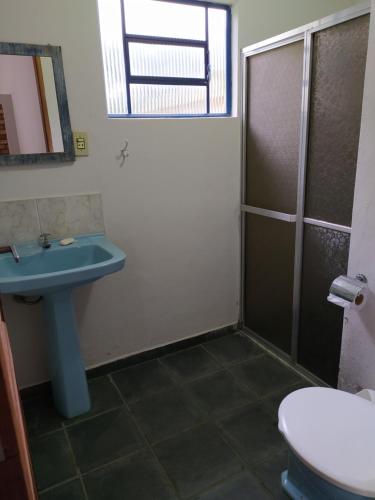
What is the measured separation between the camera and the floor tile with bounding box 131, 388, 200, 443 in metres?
1.88

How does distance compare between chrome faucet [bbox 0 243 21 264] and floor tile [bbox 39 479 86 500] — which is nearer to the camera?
floor tile [bbox 39 479 86 500]

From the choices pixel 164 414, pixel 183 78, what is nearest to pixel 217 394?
pixel 164 414

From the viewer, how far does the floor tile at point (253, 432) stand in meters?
1.74

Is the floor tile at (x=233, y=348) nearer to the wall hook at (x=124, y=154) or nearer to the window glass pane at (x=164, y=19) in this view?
the wall hook at (x=124, y=154)

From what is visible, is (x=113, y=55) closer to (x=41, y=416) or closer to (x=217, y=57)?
(x=217, y=57)

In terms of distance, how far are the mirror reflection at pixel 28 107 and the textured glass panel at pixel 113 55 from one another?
33 cm

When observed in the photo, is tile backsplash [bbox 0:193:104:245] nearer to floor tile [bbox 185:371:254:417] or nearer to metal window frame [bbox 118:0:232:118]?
metal window frame [bbox 118:0:232:118]

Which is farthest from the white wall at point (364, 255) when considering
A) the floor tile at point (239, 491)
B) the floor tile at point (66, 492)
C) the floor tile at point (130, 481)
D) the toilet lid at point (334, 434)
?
the floor tile at point (66, 492)

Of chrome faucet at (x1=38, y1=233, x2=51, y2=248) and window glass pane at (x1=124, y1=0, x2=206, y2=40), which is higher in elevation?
window glass pane at (x1=124, y1=0, x2=206, y2=40)

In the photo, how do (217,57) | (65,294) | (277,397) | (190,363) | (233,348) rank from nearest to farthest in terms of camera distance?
(65,294) < (277,397) < (217,57) < (190,363) < (233,348)

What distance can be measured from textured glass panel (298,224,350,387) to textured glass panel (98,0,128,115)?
1.26 metres

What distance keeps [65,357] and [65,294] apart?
335 mm

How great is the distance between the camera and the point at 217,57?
2334 mm

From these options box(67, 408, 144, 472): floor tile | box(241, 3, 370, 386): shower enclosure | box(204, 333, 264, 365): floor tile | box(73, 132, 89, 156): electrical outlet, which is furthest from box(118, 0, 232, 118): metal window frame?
box(67, 408, 144, 472): floor tile
